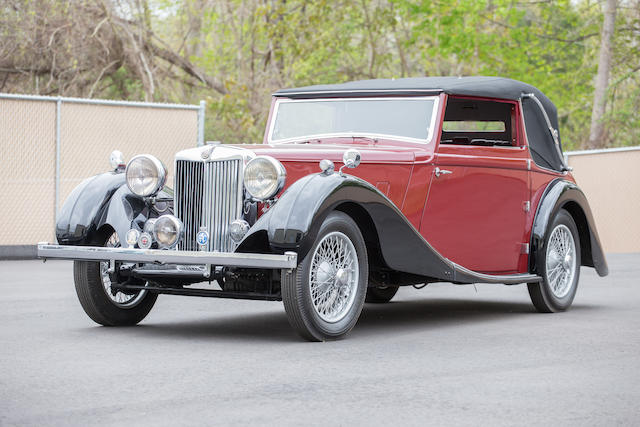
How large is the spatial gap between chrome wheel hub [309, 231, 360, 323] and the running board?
117cm

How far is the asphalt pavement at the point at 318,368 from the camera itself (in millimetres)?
4504

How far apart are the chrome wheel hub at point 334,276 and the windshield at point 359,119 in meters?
1.51

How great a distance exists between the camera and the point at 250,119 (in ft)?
75.2

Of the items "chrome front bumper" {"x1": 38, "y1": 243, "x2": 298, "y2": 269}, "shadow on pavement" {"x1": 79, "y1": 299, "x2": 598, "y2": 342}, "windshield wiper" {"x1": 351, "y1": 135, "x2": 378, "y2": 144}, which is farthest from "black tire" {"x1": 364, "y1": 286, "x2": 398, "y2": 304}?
"chrome front bumper" {"x1": 38, "y1": 243, "x2": 298, "y2": 269}

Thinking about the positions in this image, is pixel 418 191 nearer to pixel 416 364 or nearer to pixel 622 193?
pixel 416 364

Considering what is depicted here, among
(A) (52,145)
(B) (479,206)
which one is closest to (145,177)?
(B) (479,206)

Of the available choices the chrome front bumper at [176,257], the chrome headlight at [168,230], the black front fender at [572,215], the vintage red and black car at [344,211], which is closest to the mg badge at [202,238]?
the vintage red and black car at [344,211]

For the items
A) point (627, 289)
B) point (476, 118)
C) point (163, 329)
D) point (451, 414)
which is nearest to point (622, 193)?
point (627, 289)

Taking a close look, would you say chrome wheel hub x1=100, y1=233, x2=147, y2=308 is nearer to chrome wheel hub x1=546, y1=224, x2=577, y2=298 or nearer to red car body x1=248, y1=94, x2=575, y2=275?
red car body x1=248, y1=94, x2=575, y2=275

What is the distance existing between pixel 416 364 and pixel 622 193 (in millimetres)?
13432

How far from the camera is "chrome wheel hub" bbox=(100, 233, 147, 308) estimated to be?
294 inches

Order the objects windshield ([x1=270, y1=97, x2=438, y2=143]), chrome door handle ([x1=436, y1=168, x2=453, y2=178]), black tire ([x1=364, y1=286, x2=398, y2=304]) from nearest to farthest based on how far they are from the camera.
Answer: chrome door handle ([x1=436, y1=168, x2=453, y2=178])
windshield ([x1=270, y1=97, x2=438, y2=143])
black tire ([x1=364, y1=286, x2=398, y2=304])

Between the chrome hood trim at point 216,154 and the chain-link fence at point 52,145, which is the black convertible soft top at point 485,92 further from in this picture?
the chain-link fence at point 52,145

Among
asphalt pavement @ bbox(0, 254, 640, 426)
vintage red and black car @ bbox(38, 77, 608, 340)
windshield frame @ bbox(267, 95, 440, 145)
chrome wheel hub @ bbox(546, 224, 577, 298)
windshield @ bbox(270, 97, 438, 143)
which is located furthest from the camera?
chrome wheel hub @ bbox(546, 224, 577, 298)
